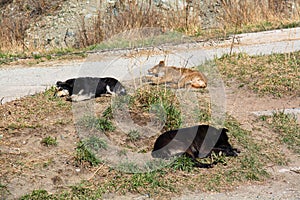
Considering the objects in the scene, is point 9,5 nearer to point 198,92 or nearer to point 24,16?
point 24,16

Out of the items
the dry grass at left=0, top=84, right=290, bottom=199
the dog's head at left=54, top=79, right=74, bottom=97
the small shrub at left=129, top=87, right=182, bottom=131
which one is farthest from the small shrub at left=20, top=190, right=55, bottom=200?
the dog's head at left=54, top=79, right=74, bottom=97

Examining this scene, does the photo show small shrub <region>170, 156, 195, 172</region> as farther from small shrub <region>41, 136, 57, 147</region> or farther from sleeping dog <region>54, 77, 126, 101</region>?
sleeping dog <region>54, 77, 126, 101</region>

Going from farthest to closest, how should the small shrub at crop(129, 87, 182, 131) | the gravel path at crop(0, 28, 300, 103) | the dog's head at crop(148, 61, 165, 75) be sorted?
the gravel path at crop(0, 28, 300, 103), the dog's head at crop(148, 61, 165, 75), the small shrub at crop(129, 87, 182, 131)

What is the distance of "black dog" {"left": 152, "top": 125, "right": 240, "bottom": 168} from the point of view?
5676mm

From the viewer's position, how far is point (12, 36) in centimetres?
1263

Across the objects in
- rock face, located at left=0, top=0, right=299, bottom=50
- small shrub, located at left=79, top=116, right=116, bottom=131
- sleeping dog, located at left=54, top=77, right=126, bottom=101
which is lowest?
small shrub, located at left=79, top=116, right=116, bottom=131

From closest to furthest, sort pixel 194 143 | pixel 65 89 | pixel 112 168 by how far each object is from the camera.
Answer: pixel 112 168, pixel 194 143, pixel 65 89

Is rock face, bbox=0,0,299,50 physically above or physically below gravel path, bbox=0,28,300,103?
above

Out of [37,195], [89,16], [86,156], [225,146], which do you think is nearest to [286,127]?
[225,146]

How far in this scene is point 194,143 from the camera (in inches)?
226

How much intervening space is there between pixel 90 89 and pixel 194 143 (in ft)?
6.66

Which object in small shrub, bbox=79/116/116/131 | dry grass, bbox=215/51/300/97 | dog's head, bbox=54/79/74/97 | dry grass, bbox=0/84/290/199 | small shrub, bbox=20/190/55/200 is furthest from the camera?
dry grass, bbox=215/51/300/97

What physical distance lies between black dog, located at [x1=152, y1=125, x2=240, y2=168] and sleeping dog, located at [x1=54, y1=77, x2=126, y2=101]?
1.55 metres

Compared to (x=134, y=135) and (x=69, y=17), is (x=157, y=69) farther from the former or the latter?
(x=69, y=17)
